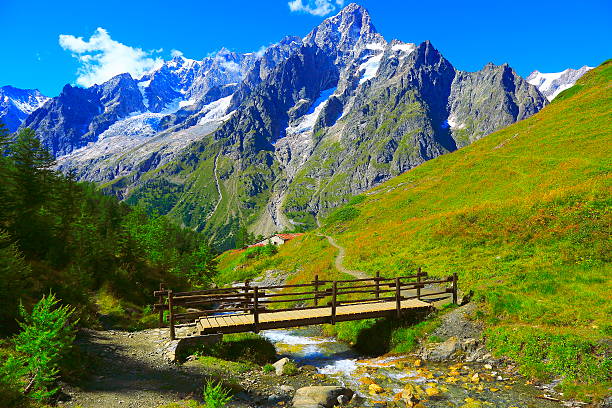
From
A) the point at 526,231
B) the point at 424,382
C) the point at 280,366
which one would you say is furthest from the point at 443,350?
the point at 526,231

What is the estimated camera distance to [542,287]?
21375 mm

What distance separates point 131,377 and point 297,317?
941 centimetres

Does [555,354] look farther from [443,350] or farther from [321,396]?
[321,396]

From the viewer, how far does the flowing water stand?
46.5 feet

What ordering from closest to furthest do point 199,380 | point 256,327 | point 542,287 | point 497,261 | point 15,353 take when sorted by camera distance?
point 15,353 → point 199,380 → point 256,327 → point 542,287 → point 497,261

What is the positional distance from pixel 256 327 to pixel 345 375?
224 inches

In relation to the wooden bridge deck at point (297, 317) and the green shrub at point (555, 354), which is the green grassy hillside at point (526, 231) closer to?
the green shrub at point (555, 354)

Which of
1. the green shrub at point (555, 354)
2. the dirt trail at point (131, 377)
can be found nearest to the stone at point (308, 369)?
the dirt trail at point (131, 377)

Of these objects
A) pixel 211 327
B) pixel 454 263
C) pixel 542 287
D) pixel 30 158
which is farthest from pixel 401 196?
pixel 30 158

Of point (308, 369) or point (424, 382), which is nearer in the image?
point (424, 382)

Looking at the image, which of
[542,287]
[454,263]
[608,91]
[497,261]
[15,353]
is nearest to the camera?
[15,353]

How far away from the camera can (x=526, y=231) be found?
102 ft

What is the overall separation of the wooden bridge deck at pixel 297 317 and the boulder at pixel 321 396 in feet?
17.2

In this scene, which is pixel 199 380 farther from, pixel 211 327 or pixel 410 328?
pixel 410 328
